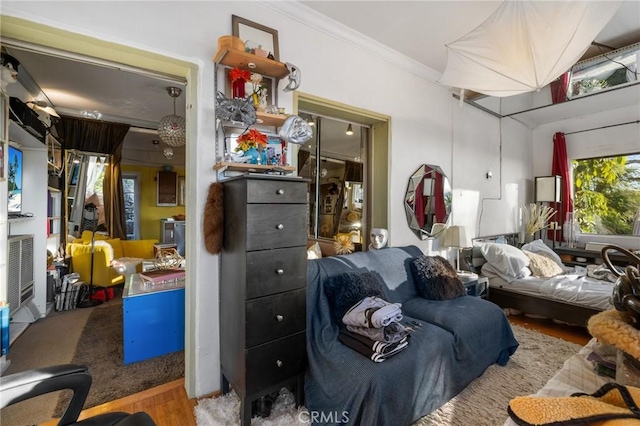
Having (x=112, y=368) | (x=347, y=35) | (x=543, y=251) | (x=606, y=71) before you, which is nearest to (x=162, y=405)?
(x=112, y=368)

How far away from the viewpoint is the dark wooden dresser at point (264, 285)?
5.08ft

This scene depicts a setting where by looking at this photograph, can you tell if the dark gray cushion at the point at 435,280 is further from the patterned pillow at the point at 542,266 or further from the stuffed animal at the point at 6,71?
the stuffed animal at the point at 6,71

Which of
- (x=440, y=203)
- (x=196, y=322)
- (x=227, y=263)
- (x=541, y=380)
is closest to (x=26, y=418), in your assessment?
(x=196, y=322)

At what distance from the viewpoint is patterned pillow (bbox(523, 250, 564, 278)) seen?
3436mm

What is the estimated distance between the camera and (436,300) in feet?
7.95

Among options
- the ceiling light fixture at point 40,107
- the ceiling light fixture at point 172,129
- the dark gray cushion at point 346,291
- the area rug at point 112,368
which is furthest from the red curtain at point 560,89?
the ceiling light fixture at point 40,107

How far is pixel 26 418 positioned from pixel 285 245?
6.22 ft

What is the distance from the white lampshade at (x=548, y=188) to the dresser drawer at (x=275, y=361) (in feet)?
16.8

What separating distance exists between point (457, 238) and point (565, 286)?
3.98 ft

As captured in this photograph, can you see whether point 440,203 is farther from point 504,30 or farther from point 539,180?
point 539,180

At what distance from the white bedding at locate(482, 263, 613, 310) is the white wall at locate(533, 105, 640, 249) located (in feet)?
5.67

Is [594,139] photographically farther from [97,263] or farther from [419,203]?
[97,263]

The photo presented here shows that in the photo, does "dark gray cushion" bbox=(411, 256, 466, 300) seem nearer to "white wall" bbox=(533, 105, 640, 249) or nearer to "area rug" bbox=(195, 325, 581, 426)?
"area rug" bbox=(195, 325, 581, 426)

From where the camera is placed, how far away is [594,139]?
460 centimetres
